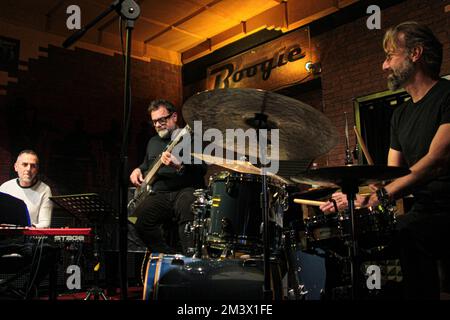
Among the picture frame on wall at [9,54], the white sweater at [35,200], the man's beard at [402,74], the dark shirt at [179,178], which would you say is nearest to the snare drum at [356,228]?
the man's beard at [402,74]

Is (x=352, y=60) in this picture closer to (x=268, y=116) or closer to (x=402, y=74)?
(x=402, y=74)

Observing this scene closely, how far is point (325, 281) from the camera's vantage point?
3.35 meters

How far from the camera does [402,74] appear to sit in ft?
8.50

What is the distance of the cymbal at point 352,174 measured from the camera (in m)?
1.94

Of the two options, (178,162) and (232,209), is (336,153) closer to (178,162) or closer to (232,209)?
(178,162)

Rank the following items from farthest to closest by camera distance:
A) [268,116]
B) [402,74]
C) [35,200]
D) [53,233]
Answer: [35,200] < [53,233] < [402,74] < [268,116]

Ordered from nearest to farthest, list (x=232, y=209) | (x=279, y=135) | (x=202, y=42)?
(x=279, y=135), (x=232, y=209), (x=202, y=42)

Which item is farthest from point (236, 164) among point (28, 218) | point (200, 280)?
point (28, 218)

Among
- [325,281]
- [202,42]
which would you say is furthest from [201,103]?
[202,42]

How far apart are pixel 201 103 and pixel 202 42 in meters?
6.41

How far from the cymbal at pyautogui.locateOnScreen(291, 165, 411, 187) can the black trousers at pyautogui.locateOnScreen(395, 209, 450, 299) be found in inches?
12.4

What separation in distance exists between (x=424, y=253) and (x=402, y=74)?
1.12 meters

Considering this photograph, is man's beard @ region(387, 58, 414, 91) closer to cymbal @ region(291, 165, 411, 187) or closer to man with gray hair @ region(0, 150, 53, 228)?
cymbal @ region(291, 165, 411, 187)

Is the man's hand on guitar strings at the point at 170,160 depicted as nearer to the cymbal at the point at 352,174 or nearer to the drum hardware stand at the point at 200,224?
the drum hardware stand at the point at 200,224
